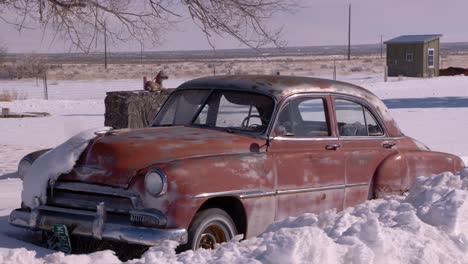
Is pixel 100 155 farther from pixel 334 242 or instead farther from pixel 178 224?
pixel 334 242

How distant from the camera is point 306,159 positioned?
7.14 m

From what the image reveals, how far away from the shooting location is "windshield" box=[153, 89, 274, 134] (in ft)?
23.7

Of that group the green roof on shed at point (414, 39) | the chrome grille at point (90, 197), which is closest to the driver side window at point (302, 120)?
the chrome grille at point (90, 197)

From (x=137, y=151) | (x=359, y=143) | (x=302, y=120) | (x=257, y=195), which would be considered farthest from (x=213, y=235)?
(x=359, y=143)

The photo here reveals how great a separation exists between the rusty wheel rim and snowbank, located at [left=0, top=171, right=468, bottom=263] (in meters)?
0.48

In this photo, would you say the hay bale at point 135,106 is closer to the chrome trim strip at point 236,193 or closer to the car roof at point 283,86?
the car roof at point 283,86

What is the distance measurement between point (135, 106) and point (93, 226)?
5.59 meters

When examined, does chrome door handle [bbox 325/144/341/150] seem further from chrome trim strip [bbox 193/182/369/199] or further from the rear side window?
chrome trim strip [bbox 193/182/369/199]

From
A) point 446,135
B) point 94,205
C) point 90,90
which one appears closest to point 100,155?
point 94,205

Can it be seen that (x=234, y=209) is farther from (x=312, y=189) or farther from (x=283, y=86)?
(x=283, y=86)

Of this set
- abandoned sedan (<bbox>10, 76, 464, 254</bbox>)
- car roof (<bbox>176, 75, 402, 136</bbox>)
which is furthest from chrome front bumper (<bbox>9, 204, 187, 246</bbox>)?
car roof (<bbox>176, 75, 402, 136</bbox>)

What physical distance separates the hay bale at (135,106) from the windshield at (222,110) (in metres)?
3.89

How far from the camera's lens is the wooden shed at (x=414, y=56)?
1844 inches

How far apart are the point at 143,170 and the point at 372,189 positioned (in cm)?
253
